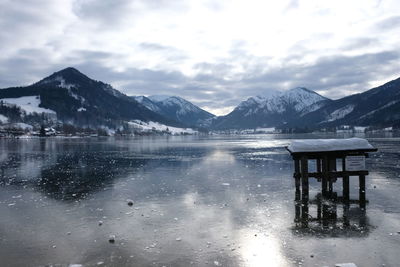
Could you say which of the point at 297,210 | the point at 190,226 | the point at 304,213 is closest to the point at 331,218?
the point at 304,213

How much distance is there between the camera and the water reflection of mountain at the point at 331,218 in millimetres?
15273

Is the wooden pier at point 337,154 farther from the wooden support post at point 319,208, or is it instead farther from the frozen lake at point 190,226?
the frozen lake at point 190,226

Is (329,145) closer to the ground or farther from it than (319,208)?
farther from it

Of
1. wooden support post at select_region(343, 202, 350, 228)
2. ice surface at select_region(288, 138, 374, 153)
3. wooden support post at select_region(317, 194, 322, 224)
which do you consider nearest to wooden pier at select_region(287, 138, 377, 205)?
ice surface at select_region(288, 138, 374, 153)

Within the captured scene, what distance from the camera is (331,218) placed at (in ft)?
57.7

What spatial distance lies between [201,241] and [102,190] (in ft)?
48.4

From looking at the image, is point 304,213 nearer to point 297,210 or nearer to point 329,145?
point 297,210

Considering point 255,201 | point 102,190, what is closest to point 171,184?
point 102,190

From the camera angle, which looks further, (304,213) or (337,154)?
(337,154)

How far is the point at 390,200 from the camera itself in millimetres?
21797

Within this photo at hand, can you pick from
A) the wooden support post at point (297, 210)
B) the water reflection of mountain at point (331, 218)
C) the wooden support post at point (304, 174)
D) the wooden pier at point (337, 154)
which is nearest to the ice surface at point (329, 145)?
the wooden pier at point (337, 154)

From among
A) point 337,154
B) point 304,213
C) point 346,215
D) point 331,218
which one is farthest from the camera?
point 337,154

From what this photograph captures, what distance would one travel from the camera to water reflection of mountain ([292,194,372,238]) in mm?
15273

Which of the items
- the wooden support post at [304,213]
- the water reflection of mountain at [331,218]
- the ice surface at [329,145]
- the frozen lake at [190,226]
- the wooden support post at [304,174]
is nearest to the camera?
the frozen lake at [190,226]
